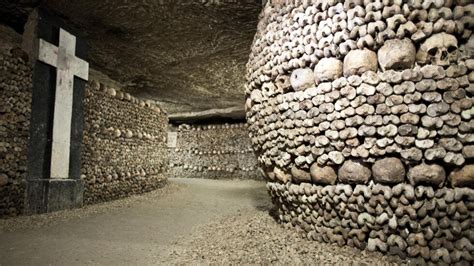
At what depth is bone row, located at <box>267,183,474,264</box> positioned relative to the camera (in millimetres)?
1833

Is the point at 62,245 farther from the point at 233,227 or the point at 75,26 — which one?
the point at 75,26

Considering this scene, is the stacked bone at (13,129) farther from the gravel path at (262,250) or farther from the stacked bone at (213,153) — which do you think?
the stacked bone at (213,153)

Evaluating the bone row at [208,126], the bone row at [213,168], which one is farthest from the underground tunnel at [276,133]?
the bone row at [208,126]

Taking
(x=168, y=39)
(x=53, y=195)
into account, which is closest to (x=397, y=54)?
(x=168, y=39)

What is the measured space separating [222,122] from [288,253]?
1043cm

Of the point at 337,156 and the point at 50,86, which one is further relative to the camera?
the point at 50,86

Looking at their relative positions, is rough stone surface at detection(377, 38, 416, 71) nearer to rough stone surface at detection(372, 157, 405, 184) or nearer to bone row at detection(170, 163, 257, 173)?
rough stone surface at detection(372, 157, 405, 184)

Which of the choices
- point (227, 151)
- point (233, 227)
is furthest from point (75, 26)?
point (227, 151)

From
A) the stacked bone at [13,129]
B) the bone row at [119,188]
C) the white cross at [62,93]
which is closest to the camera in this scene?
the stacked bone at [13,129]

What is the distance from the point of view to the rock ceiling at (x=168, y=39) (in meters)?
4.11

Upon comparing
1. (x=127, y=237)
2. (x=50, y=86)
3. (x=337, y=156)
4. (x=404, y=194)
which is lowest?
(x=127, y=237)

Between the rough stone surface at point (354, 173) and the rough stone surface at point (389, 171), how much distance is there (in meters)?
0.07

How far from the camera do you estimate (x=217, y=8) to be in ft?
13.6

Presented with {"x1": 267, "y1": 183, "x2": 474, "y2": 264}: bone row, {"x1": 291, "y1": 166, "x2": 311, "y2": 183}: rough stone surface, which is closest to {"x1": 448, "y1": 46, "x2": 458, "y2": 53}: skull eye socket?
{"x1": 267, "y1": 183, "x2": 474, "y2": 264}: bone row
